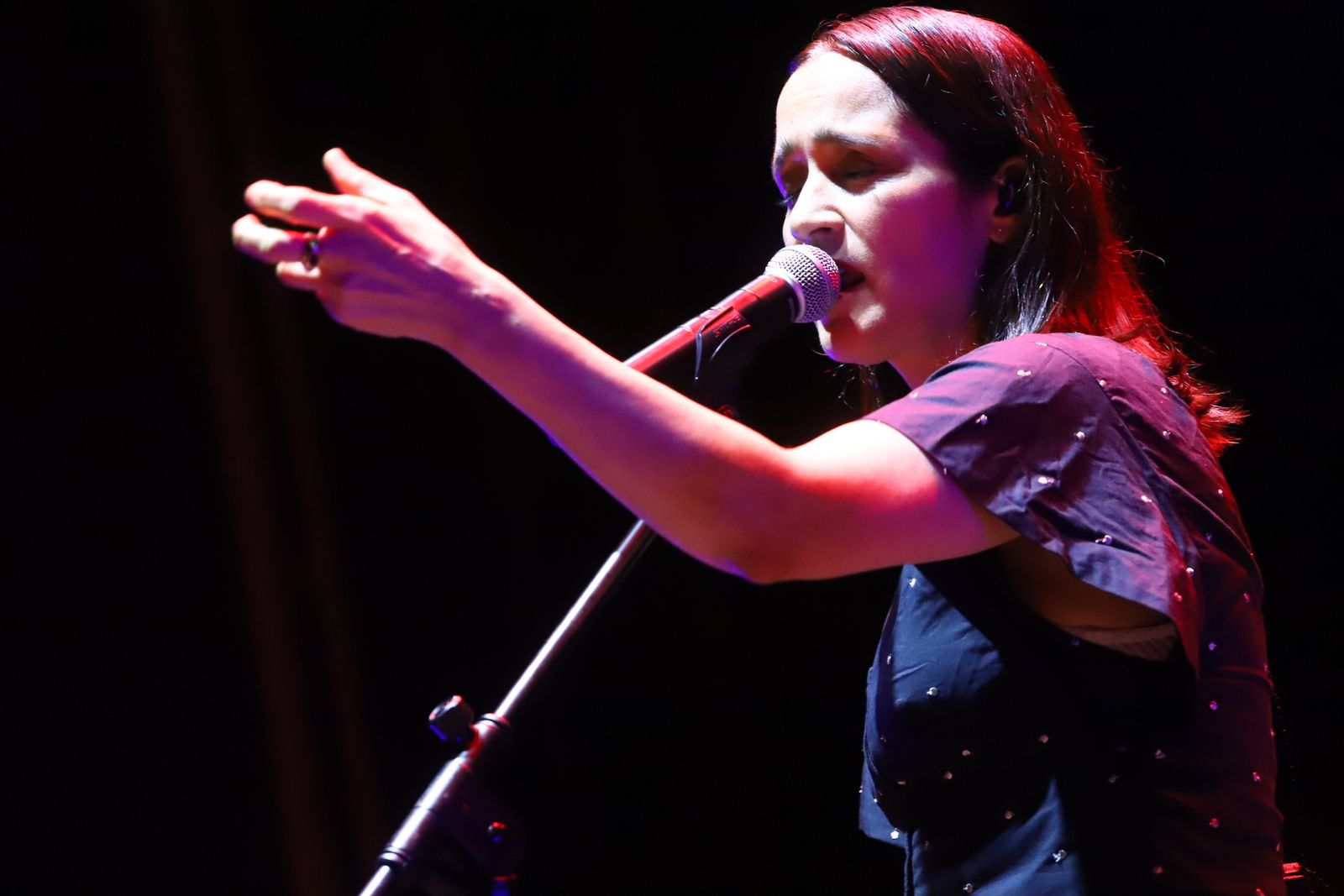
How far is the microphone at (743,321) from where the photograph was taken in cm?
107

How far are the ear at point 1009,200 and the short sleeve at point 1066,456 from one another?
1.23 feet

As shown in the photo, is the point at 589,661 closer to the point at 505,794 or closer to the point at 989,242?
the point at 505,794

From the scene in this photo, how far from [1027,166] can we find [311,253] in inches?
37.0

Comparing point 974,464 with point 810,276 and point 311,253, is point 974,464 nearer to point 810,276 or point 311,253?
point 810,276

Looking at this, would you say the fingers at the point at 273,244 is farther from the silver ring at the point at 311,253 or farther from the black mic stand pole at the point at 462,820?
the black mic stand pole at the point at 462,820

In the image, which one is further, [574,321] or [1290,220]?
[574,321]

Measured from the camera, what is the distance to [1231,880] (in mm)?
1026

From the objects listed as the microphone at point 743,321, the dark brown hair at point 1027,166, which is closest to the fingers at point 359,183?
the microphone at point 743,321

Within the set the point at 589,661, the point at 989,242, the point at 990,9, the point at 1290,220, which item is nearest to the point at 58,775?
the point at 589,661

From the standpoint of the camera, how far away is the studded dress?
0.94m

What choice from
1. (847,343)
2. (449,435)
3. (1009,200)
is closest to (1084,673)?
(847,343)

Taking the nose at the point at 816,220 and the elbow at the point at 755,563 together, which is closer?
the elbow at the point at 755,563

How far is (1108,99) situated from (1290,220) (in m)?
0.44

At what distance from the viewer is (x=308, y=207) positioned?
0.77 meters
